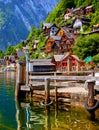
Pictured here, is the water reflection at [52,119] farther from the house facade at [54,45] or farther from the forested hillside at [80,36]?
the house facade at [54,45]

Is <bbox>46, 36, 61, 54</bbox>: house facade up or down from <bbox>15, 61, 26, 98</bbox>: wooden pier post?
up

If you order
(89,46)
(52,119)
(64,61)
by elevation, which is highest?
(89,46)

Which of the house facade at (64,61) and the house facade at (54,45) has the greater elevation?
the house facade at (54,45)

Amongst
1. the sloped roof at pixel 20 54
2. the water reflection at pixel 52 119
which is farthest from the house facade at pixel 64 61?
the sloped roof at pixel 20 54

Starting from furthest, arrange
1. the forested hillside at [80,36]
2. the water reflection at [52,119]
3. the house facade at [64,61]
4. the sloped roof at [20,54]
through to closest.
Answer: the sloped roof at [20,54], the house facade at [64,61], the forested hillside at [80,36], the water reflection at [52,119]

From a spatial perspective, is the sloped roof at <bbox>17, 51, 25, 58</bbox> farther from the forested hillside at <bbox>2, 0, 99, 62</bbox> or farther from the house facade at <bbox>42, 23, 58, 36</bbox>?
the house facade at <bbox>42, 23, 58, 36</bbox>

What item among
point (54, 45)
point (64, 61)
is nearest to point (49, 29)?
point (54, 45)

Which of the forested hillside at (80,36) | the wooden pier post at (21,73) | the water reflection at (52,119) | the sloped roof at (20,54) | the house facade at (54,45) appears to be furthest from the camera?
the sloped roof at (20,54)

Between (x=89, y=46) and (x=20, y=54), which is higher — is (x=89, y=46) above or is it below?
below

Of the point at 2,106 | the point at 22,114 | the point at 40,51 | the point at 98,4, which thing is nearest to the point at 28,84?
the point at 2,106

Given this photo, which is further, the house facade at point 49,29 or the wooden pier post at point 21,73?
the house facade at point 49,29

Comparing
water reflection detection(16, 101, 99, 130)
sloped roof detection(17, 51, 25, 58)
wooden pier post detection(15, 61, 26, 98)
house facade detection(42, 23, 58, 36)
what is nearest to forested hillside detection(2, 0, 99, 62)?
house facade detection(42, 23, 58, 36)

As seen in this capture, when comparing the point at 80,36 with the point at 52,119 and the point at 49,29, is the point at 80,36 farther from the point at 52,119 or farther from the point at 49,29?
the point at 52,119

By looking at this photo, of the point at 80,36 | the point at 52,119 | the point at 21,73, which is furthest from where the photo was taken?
the point at 80,36
